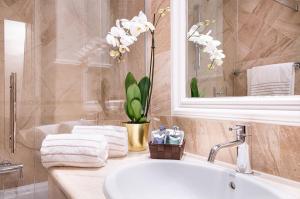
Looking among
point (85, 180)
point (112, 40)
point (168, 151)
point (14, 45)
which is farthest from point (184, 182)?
point (14, 45)

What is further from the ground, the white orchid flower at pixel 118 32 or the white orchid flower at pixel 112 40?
the white orchid flower at pixel 118 32

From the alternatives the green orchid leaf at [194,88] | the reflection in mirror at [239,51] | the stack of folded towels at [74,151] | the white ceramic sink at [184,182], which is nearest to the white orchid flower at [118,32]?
the reflection in mirror at [239,51]

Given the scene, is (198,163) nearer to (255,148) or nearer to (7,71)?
(255,148)

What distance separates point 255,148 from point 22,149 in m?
1.15

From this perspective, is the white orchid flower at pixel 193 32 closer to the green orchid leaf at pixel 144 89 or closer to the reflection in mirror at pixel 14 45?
the green orchid leaf at pixel 144 89

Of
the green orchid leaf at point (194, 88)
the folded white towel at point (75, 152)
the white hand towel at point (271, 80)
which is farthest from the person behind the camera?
the green orchid leaf at point (194, 88)

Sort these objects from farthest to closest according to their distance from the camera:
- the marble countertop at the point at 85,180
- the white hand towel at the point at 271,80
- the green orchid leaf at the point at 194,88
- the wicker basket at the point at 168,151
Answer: the green orchid leaf at the point at 194,88
the wicker basket at the point at 168,151
the white hand towel at the point at 271,80
the marble countertop at the point at 85,180

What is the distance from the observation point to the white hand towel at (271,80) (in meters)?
0.74

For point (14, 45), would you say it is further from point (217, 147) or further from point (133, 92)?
point (217, 147)

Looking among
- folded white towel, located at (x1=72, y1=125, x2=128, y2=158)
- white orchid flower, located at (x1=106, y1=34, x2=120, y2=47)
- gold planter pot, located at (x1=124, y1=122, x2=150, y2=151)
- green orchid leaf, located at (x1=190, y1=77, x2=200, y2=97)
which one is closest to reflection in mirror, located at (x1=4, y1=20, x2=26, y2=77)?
white orchid flower, located at (x1=106, y1=34, x2=120, y2=47)

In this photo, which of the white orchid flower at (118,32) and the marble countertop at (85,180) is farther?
the white orchid flower at (118,32)

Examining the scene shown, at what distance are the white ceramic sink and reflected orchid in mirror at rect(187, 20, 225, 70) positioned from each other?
0.44m

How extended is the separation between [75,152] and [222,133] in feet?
1.83

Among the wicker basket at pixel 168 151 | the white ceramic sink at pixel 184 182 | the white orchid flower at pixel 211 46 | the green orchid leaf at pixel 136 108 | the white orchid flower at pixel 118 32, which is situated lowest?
the white ceramic sink at pixel 184 182
